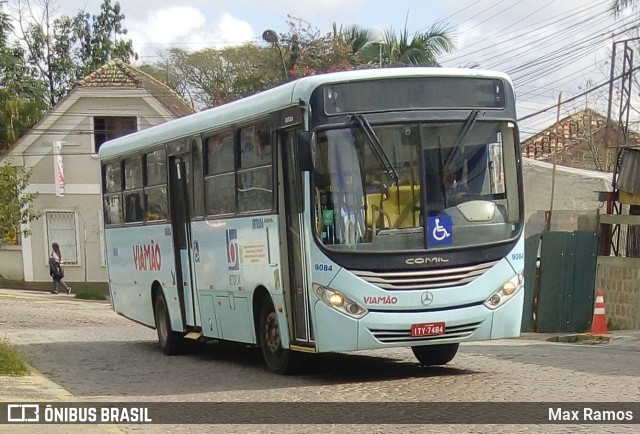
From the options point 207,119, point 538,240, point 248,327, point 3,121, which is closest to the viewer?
point 248,327

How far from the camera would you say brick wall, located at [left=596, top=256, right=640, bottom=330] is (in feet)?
74.4

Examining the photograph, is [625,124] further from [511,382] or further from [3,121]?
[3,121]

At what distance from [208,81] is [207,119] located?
145 feet

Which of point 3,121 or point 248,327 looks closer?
point 248,327

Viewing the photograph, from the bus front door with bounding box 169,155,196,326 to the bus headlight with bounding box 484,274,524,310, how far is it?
5.27 m

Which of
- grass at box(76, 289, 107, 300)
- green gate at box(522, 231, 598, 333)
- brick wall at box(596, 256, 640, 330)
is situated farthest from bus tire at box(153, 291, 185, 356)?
grass at box(76, 289, 107, 300)

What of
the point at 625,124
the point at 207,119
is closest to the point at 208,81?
the point at 625,124

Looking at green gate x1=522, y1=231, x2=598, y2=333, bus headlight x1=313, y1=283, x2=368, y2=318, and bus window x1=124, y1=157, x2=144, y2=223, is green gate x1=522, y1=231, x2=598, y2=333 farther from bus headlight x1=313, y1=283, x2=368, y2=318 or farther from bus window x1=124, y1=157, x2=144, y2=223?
bus headlight x1=313, y1=283, x2=368, y2=318

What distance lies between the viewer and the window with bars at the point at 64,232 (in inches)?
1677

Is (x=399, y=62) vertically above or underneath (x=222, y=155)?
above

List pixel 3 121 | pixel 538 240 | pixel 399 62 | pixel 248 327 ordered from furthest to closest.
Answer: pixel 3 121 < pixel 399 62 < pixel 538 240 < pixel 248 327

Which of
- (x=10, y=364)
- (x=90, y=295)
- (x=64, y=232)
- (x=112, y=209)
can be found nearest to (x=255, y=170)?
(x=10, y=364)

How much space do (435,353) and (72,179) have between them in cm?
3031

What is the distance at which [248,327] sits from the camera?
1449 centimetres
